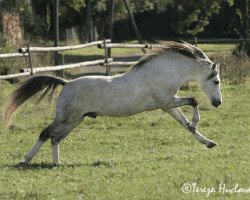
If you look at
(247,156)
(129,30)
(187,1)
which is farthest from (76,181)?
(129,30)

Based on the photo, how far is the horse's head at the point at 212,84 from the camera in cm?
1035

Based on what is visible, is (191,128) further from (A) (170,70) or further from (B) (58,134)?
(B) (58,134)

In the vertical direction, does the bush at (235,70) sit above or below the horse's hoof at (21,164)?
below

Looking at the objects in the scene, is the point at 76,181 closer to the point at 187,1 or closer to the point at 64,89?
the point at 64,89

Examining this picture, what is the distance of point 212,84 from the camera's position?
34.1 feet

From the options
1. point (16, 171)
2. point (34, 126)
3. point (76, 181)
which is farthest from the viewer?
point (34, 126)

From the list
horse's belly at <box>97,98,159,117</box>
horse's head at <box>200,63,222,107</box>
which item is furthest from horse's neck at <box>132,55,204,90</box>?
horse's belly at <box>97,98,159,117</box>

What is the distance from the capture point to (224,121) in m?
13.8

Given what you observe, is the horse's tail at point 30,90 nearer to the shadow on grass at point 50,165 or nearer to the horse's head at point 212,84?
the shadow on grass at point 50,165

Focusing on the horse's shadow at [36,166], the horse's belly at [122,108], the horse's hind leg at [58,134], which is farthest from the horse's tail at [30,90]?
the horse's shadow at [36,166]

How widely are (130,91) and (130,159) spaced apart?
101cm

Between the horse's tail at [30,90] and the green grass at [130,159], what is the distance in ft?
2.75

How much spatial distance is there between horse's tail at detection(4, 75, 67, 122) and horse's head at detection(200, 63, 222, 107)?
7.23ft

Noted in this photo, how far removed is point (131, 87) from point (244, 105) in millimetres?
6900
